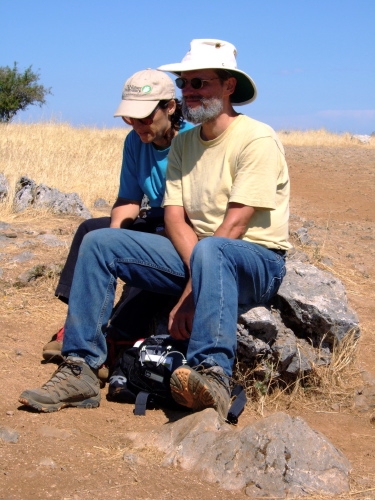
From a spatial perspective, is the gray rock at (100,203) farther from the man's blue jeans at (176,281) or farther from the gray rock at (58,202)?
the man's blue jeans at (176,281)

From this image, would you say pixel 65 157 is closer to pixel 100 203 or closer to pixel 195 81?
pixel 100 203

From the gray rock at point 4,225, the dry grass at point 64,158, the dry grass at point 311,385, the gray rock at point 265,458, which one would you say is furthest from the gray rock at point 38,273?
the gray rock at point 265,458

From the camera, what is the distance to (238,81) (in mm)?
3771

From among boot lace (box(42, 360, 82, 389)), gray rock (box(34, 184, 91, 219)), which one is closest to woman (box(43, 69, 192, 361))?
boot lace (box(42, 360, 82, 389))

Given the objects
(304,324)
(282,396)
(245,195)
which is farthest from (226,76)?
(282,396)

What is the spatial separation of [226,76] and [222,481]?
7.29 feet

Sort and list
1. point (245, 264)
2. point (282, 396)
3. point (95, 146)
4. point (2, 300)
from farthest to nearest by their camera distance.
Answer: point (95, 146) → point (2, 300) → point (282, 396) → point (245, 264)

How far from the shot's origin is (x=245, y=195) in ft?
11.2

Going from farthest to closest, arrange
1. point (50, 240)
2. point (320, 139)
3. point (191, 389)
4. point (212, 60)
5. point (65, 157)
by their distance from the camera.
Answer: point (320, 139) < point (65, 157) < point (50, 240) < point (212, 60) < point (191, 389)

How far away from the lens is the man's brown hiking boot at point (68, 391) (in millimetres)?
3186

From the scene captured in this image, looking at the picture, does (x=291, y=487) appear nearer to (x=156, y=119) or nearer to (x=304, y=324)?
(x=304, y=324)

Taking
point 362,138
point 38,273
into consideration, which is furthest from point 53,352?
point 362,138

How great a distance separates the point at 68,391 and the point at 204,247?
Result: 1.01 m

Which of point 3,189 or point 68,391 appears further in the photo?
point 3,189
